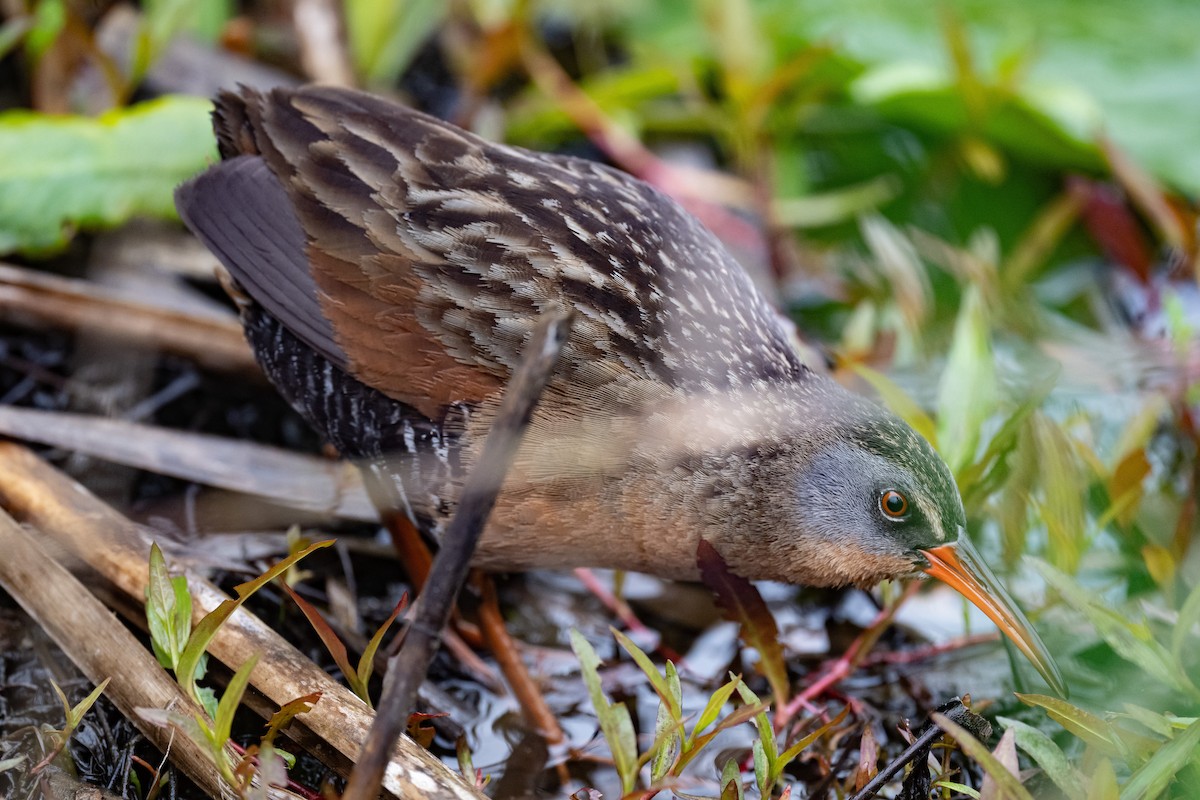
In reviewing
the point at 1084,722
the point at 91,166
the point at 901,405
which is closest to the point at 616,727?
the point at 1084,722

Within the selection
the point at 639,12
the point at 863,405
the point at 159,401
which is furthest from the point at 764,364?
the point at 639,12

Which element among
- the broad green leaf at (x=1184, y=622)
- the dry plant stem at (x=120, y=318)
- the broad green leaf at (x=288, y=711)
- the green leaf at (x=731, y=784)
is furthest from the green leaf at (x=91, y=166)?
the broad green leaf at (x=1184, y=622)

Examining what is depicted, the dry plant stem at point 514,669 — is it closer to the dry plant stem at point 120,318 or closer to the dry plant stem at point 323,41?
the dry plant stem at point 120,318

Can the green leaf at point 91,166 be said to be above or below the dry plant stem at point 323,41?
below

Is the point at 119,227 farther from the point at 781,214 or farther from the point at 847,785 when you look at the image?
the point at 847,785

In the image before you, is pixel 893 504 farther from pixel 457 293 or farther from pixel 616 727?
pixel 457 293

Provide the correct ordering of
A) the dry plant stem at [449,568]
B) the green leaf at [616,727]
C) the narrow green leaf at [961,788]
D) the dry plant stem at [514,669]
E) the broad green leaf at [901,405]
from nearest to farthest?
the dry plant stem at [449,568]
the green leaf at [616,727]
the narrow green leaf at [961,788]
the dry plant stem at [514,669]
the broad green leaf at [901,405]

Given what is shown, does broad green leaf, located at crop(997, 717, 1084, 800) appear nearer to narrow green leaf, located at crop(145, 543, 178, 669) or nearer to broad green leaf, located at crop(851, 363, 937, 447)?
broad green leaf, located at crop(851, 363, 937, 447)

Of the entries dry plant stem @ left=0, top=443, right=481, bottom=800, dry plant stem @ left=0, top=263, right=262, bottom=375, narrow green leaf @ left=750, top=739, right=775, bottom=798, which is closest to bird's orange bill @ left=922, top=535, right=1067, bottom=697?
narrow green leaf @ left=750, top=739, right=775, bottom=798
